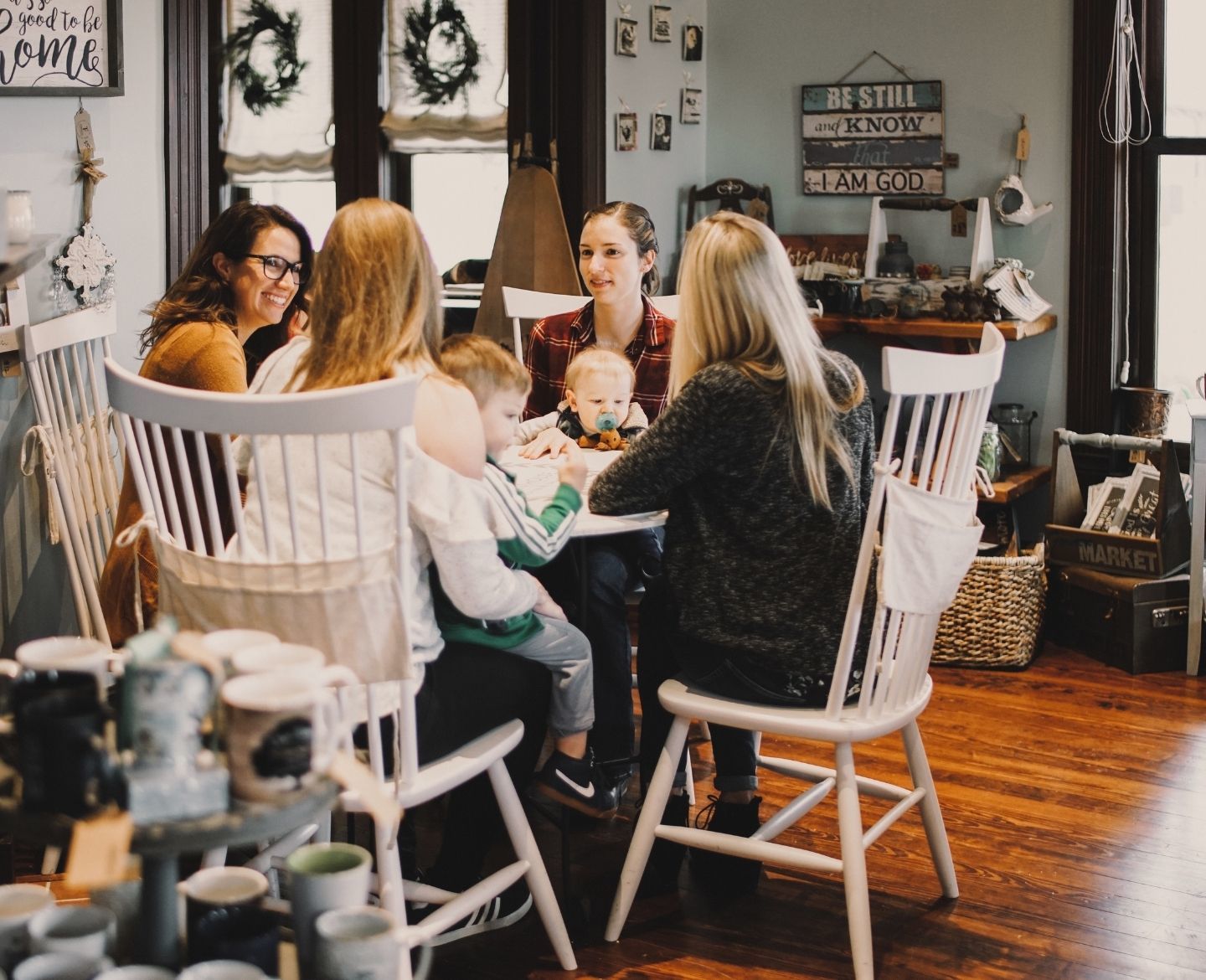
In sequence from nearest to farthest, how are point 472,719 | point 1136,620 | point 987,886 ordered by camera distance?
1. point 472,719
2. point 987,886
3. point 1136,620

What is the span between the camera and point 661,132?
4598mm

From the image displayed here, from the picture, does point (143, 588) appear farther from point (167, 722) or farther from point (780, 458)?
point (167, 722)

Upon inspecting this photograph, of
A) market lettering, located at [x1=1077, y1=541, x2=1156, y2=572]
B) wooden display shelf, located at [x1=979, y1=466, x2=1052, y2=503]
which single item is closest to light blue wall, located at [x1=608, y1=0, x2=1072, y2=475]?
wooden display shelf, located at [x1=979, y1=466, x2=1052, y2=503]

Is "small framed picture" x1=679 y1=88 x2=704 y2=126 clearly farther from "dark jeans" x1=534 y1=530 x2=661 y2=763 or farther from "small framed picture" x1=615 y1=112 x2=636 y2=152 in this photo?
"dark jeans" x1=534 y1=530 x2=661 y2=763

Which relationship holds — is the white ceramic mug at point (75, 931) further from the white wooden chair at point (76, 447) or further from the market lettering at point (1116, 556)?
the market lettering at point (1116, 556)

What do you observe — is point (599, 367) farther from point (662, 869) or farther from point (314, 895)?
point (314, 895)

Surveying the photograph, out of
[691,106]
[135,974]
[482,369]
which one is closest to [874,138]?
[691,106]

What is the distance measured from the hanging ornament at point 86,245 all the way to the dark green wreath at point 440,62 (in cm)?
192

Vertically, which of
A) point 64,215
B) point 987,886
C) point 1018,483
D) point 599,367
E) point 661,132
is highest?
point 661,132

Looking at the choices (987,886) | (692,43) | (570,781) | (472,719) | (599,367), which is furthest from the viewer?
(692,43)

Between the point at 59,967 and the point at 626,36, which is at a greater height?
the point at 626,36

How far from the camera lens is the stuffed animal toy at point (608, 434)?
279 centimetres

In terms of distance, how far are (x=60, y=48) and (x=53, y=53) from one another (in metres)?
0.02

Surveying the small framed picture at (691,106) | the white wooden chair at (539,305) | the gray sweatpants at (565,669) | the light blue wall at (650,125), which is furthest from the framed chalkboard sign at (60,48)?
the small framed picture at (691,106)
